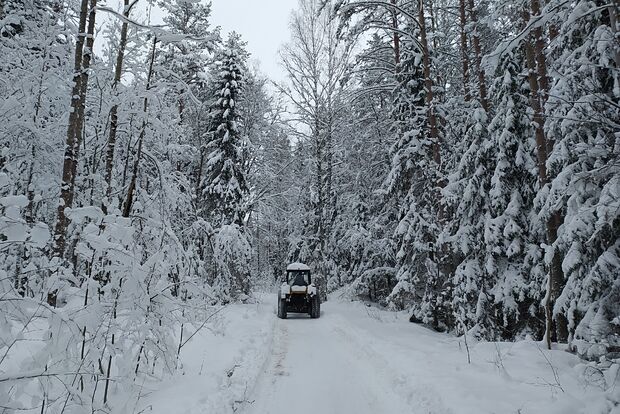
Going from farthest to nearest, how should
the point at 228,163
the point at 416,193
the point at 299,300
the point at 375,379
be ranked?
the point at 228,163 < the point at 299,300 < the point at 416,193 < the point at 375,379

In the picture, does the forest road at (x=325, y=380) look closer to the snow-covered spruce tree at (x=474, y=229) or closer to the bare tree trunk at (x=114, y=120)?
the snow-covered spruce tree at (x=474, y=229)

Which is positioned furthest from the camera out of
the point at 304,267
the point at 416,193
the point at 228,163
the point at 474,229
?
the point at 228,163

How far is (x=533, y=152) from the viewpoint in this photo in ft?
34.8

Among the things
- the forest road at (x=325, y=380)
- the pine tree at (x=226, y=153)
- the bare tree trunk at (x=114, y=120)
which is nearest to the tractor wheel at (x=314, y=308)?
the forest road at (x=325, y=380)

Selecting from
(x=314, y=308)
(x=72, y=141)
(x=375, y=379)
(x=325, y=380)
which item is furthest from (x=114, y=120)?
(x=314, y=308)

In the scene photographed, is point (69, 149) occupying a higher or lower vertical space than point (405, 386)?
higher

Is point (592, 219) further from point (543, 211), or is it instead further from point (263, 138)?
point (263, 138)

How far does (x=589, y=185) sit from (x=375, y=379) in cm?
469

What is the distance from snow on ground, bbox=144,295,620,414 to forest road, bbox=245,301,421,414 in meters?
0.02

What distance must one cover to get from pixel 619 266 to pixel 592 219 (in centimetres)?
77

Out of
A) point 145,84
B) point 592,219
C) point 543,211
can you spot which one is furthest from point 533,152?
point 145,84

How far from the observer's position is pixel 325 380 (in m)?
7.00

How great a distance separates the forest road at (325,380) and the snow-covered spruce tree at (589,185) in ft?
10.1

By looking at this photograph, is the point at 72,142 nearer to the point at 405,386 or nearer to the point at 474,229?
the point at 405,386
